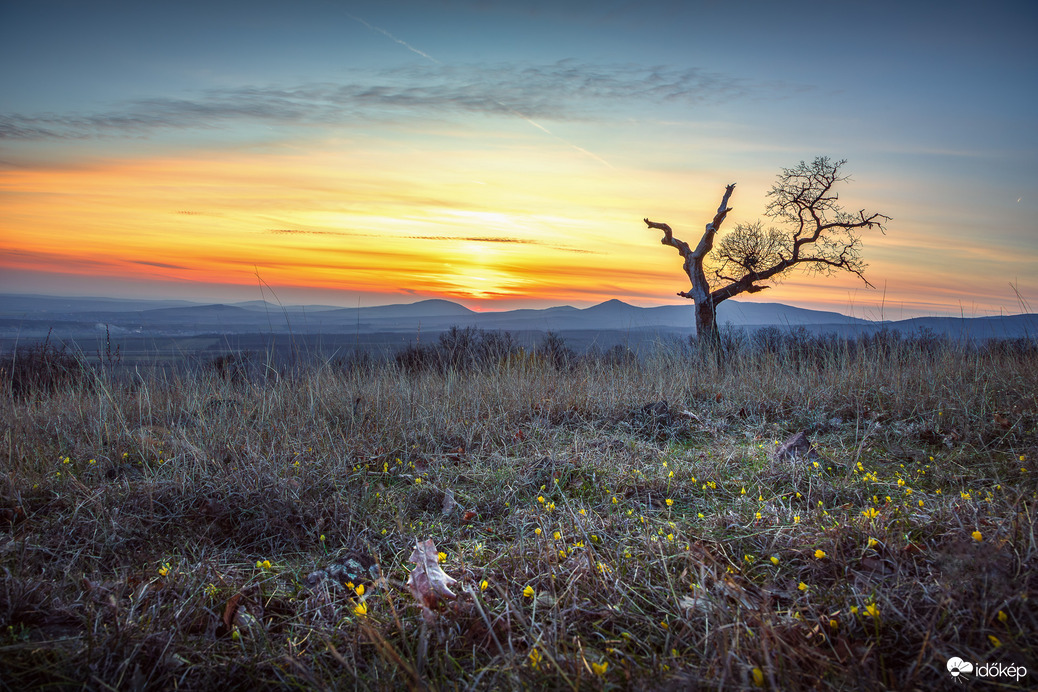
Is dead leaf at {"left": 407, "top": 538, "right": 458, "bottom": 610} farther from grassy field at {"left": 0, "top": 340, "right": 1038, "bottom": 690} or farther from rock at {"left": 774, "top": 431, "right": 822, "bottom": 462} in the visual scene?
rock at {"left": 774, "top": 431, "right": 822, "bottom": 462}

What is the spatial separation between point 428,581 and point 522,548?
1.53 feet

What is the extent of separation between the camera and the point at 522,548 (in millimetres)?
2492

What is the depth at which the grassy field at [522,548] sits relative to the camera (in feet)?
5.86

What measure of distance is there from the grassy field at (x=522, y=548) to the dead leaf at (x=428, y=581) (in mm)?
57

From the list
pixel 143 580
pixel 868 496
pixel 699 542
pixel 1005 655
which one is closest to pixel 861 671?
pixel 1005 655

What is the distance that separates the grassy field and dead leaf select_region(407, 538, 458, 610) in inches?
2.3

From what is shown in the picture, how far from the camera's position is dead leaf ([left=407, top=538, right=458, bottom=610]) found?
7.18 feet

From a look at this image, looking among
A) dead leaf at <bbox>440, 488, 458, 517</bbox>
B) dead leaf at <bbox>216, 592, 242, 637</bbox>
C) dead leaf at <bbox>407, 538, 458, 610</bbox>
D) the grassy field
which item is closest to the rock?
the grassy field

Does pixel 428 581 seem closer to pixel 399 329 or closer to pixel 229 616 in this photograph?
pixel 229 616

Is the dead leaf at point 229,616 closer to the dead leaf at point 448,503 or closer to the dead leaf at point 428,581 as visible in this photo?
the dead leaf at point 428,581

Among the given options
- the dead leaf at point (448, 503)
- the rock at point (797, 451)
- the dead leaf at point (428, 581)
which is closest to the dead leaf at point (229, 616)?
the dead leaf at point (428, 581)

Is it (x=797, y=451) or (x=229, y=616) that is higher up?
(x=797, y=451)

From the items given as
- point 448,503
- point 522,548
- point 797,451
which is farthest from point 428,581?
point 797,451

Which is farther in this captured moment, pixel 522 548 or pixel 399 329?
pixel 399 329
